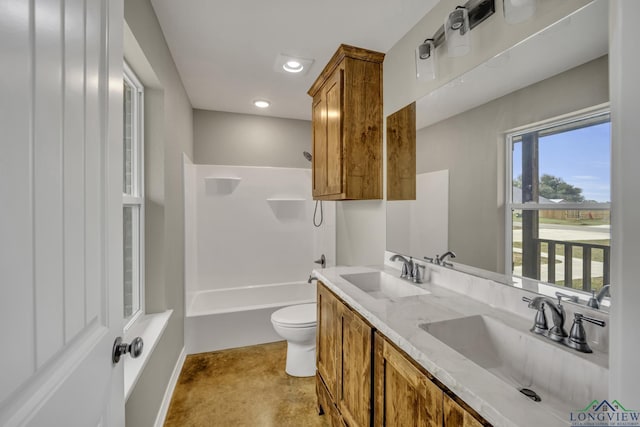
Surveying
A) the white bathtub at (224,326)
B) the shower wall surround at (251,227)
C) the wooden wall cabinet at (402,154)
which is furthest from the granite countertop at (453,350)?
the shower wall surround at (251,227)

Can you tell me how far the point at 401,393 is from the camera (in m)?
0.98

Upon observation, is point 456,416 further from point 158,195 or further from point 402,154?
point 158,195

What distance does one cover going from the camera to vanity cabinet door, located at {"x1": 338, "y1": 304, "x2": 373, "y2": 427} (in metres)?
1.23

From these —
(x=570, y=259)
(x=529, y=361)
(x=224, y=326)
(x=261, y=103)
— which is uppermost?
(x=261, y=103)

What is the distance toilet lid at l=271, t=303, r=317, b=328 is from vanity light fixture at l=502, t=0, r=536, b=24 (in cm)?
216

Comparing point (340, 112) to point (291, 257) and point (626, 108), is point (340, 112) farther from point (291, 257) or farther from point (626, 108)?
point (291, 257)

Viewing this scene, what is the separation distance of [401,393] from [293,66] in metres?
2.35

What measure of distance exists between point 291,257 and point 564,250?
3.02 meters

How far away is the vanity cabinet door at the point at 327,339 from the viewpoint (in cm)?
162

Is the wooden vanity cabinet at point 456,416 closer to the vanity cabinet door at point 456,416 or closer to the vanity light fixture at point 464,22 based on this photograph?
the vanity cabinet door at point 456,416

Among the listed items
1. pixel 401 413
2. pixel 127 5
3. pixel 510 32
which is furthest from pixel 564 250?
pixel 127 5

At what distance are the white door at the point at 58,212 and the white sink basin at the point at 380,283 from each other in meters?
1.32

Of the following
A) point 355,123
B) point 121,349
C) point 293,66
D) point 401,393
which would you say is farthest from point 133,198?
point 401,393

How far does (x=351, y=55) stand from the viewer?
202 centimetres
